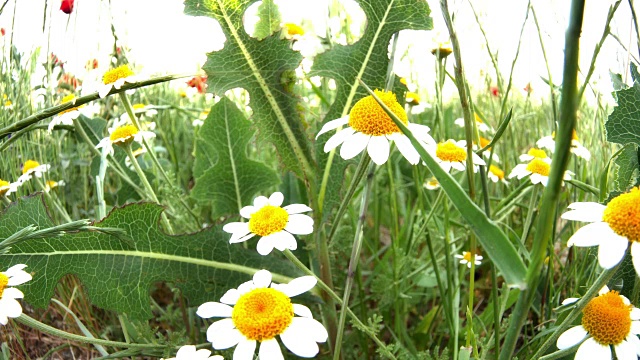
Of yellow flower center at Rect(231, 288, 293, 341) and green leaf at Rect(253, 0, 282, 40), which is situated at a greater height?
green leaf at Rect(253, 0, 282, 40)

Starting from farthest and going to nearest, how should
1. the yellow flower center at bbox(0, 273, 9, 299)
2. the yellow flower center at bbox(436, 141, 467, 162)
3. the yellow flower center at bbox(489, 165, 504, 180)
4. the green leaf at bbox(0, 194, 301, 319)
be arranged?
the yellow flower center at bbox(489, 165, 504, 180)
the yellow flower center at bbox(436, 141, 467, 162)
the green leaf at bbox(0, 194, 301, 319)
the yellow flower center at bbox(0, 273, 9, 299)

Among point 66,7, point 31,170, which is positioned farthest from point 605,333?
point 66,7

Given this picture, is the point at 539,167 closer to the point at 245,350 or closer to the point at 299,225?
the point at 299,225

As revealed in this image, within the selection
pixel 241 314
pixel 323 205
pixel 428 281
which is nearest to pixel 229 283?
pixel 323 205

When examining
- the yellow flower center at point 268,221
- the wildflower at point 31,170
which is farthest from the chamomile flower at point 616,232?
the wildflower at point 31,170

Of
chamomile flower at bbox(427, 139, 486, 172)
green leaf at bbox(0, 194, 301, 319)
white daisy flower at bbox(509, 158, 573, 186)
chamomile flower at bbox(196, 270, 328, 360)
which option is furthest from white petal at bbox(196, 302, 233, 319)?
white daisy flower at bbox(509, 158, 573, 186)

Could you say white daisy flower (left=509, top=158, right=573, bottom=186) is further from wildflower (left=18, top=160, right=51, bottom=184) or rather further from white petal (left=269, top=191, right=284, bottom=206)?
wildflower (left=18, top=160, right=51, bottom=184)
